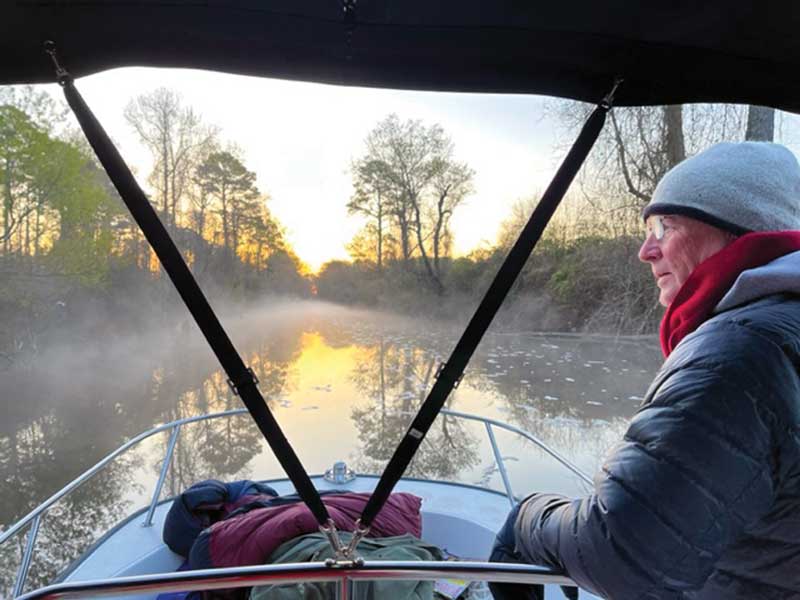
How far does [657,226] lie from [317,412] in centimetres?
670

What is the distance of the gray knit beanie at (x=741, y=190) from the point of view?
47 centimetres

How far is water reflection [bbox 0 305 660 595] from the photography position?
4926 millimetres

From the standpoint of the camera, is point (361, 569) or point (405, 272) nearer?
point (361, 569)

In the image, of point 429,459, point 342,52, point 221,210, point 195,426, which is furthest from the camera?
point 195,426

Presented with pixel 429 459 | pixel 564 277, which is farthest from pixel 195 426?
pixel 564 277

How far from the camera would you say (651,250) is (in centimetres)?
57

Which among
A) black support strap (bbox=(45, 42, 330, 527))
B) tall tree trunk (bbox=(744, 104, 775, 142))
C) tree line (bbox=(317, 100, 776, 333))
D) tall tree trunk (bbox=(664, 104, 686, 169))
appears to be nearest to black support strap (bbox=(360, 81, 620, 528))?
black support strap (bbox=(45, 42, 330, 527))

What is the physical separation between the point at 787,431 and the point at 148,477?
6.88 meters

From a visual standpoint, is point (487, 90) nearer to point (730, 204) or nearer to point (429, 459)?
point (730, 204)

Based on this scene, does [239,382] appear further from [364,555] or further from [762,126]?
[762,126]

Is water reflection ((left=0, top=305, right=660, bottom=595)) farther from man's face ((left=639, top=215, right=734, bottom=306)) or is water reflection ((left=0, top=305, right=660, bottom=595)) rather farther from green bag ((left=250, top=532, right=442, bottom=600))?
man's face ((left=639, top=215, right=734, bottom=306))

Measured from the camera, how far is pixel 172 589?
1.91 feet

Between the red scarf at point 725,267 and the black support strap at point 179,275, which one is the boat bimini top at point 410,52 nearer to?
the black support strap at point 179,275

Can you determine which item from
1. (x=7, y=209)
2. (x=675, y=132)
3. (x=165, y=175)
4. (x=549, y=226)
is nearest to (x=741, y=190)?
(x=549, y=226)
